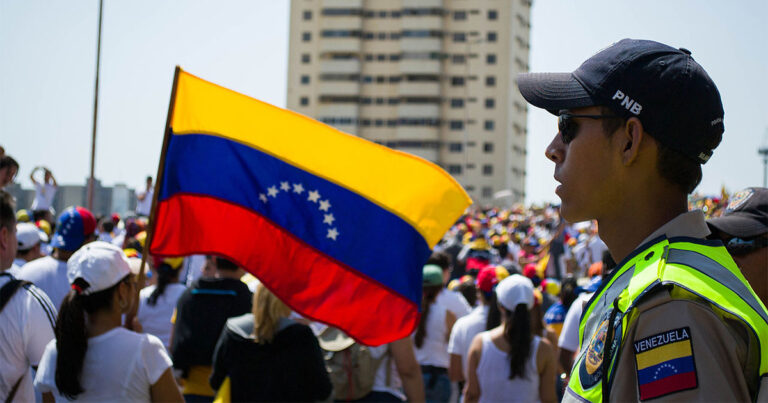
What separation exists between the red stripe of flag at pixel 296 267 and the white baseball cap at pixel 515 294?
0.87 meters

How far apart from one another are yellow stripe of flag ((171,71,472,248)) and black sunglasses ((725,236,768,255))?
8.07 ft

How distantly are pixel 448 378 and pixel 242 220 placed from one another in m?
3.01

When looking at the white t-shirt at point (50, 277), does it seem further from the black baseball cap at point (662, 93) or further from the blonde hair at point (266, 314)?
the black baseball cap at point (662, 93)

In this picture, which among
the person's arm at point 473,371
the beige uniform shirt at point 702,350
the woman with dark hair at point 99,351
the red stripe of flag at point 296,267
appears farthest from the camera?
the person's arm at point 473,371

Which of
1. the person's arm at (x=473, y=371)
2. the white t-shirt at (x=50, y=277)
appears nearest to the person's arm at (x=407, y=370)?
the person's arm at (x=473, y=371)

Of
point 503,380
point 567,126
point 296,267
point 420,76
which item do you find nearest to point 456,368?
point 503,380

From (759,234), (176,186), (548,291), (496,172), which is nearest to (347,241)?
(176,186)

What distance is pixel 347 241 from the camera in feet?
17.9

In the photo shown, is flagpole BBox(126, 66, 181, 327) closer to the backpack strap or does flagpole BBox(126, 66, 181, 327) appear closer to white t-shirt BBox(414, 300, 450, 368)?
the backpack strap

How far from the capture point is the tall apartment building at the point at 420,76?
98.4m

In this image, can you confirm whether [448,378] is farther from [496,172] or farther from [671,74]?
[496,172]

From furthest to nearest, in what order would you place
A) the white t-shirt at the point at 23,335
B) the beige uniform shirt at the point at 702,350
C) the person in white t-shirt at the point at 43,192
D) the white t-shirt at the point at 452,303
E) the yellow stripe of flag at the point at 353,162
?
1. the person in white t-shirt at the point at 43,192
2. the white t-shirt at the point at 452,303
3. the yellow stripe of flag at the point at 353,162
4. the white t-shirt at the point at 23,335
5. the beige uniform shirt at the point at 702,350

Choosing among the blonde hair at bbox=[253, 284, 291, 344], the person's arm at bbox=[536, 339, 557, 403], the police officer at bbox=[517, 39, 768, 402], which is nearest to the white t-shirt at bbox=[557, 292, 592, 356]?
the person's arm at bbox=[536, 339, 557, 403]

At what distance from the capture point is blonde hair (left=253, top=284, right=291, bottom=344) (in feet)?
16.2
